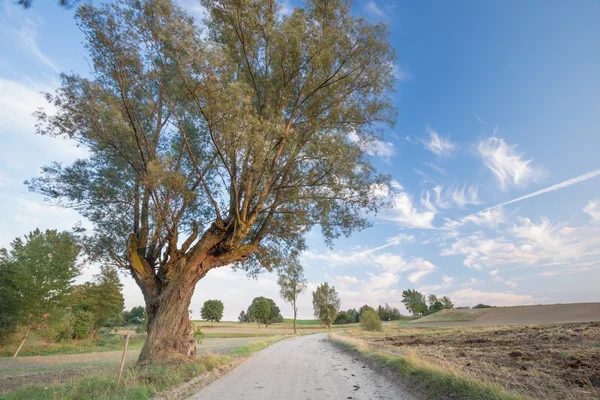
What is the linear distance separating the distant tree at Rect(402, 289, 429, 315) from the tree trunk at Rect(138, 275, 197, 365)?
386 feet

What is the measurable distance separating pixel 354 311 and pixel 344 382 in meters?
134

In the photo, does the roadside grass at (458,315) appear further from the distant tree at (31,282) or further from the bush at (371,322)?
the distant tree at (31,282)

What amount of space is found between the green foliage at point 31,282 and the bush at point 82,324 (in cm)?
1143

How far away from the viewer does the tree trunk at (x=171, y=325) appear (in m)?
10.4

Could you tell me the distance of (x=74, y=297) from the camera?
2791 centimetres

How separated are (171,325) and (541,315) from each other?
2479 inches

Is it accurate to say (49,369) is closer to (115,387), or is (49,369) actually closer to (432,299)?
(115,387)

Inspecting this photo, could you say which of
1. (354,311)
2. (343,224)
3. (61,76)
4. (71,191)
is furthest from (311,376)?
(354,311)

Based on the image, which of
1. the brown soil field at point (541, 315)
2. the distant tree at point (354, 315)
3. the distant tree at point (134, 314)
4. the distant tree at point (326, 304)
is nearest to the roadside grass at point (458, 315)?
the brown soil field at point (541, 315)

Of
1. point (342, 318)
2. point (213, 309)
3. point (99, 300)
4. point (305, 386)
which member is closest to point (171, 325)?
point (305, 386)

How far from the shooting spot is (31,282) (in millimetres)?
24516

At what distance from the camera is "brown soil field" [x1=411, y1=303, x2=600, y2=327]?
45459 millimetres

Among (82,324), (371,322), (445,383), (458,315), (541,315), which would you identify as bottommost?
(445,383)

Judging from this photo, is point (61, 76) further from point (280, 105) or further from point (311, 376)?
point (311, 376)
